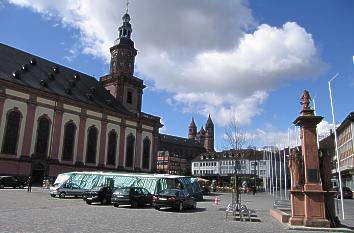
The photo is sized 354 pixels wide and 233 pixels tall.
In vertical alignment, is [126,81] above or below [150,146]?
above

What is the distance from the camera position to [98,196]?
25406 millimetres

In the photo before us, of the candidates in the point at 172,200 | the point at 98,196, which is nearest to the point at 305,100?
the point at 172,200

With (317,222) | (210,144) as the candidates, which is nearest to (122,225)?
(317,222)

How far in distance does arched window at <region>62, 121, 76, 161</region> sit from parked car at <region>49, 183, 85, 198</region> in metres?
24.0

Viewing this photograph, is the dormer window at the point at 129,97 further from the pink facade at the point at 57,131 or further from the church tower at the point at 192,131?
the church tower at the point at 192,131

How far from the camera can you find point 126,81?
7569 centimetres

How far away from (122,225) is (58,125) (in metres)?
45.5

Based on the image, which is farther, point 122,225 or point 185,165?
point 185,165

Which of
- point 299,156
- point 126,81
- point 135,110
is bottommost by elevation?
point 299,156

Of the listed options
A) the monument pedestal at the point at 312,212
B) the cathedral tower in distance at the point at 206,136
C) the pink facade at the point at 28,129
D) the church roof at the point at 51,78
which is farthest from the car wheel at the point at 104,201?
the cathedral tower in distance at the point at 206,136

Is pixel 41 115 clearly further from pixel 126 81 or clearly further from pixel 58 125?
pixel 126 81

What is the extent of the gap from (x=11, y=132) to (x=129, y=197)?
105 ft

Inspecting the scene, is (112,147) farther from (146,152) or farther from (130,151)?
(146,152)

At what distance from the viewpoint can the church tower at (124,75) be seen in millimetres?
74875
